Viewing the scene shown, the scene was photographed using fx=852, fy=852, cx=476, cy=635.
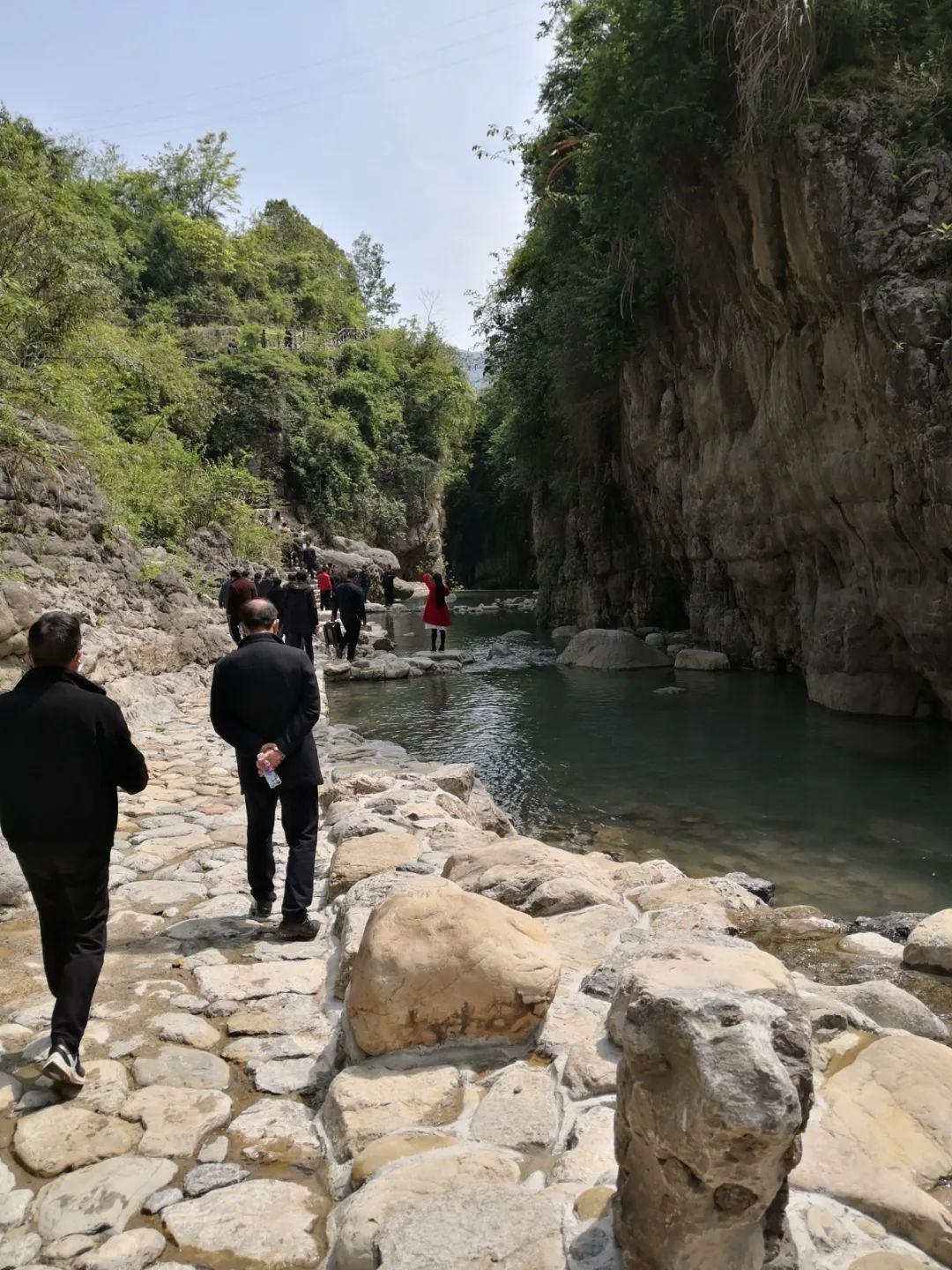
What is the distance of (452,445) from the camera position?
140 feet

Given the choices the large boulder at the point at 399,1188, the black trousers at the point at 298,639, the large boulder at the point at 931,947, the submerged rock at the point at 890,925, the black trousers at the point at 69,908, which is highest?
the black trousers at the point at 298,639

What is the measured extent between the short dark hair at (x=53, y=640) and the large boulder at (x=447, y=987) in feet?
5.15

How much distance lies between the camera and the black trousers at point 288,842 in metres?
4.24

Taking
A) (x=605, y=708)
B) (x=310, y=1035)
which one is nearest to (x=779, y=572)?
(x=605, y=708)

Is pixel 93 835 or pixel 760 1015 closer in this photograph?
pixel 760 1015

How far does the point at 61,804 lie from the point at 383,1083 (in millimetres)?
1480

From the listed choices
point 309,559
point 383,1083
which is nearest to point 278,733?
point 383,1083

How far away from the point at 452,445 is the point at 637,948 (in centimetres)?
4056

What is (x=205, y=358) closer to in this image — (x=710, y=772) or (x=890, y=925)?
(x=710, y=772)

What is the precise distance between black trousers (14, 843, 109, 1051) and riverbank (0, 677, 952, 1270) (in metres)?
0.32

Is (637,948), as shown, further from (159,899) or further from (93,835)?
(159,899)

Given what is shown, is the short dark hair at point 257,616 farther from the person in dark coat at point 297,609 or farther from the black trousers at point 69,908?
the person in dark coat at point 297,609

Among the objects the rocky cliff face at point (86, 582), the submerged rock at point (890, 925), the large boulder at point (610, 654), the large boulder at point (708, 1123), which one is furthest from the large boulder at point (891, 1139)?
the large boulder at point (610, 654)

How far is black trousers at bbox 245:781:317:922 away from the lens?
4242mm
